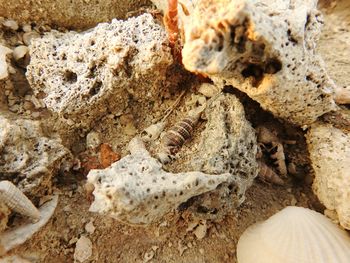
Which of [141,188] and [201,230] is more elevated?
[141,188]

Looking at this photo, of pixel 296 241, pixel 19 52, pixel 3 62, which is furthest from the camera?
pixel 19 52

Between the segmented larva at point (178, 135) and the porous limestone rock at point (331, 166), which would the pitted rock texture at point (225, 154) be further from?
the porous limestone rock at point (331, 166)

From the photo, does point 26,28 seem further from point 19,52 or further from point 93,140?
point 93,140

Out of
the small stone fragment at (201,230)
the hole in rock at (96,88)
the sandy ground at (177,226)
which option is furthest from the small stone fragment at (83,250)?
the hole in rock at (96,88)

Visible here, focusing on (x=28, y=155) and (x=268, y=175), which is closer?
(x=28, y=155)

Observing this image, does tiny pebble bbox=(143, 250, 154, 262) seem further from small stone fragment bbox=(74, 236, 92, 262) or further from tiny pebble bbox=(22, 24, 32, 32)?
tiny pebble bbox=(22, 24, 32, 32)

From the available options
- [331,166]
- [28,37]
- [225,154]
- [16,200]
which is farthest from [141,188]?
[28,37]
